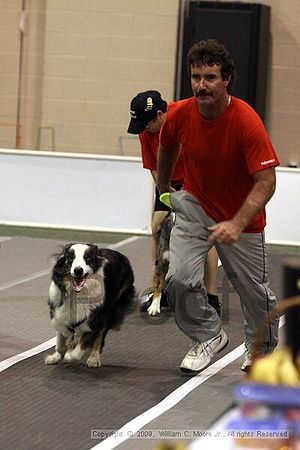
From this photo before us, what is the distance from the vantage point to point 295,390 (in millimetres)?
2510

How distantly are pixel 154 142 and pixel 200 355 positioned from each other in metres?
1.60

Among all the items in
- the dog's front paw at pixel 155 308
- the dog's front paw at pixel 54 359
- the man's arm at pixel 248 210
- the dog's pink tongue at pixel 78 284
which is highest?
the man's arm at pixel 248 210

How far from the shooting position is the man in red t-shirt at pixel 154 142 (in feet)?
21.2

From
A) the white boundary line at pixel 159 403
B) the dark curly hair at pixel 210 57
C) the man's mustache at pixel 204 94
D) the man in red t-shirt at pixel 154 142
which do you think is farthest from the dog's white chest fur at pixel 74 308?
the dark curly hair at pixel 210 57

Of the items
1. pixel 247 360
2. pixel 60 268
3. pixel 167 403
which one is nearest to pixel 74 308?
pixel 60 268

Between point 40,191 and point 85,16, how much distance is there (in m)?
2.11

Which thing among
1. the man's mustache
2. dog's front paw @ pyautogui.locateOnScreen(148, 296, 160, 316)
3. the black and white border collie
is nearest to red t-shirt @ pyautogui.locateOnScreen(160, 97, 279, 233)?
the man's mustache

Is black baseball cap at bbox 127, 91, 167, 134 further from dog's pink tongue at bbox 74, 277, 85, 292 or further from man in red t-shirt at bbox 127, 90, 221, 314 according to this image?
dog's pink tongue at bbox 74, 277, 85, 292

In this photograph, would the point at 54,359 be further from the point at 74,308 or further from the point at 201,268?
the point at 201,268

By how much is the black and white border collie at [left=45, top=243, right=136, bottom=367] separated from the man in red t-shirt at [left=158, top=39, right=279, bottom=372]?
1.29ft

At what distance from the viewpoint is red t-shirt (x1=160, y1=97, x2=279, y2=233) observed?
5141mm

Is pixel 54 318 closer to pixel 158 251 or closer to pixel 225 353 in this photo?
pixel 225 353

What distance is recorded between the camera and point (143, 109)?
6.45 m

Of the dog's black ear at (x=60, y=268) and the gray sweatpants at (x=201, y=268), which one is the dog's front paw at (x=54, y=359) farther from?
the gray sweatpants at (x=201, y=268)
